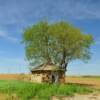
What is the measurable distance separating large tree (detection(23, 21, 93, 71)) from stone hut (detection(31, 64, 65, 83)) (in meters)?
3.62

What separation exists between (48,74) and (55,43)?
8.26m

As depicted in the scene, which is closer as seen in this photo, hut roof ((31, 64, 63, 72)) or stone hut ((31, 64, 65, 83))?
stone hut ((31, 64, 65, 83))

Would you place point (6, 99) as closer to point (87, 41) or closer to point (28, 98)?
point (28, 98)

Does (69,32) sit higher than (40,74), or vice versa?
(69,32)

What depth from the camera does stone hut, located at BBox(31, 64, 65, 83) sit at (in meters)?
62.8

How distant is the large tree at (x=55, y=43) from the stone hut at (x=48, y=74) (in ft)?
11.9

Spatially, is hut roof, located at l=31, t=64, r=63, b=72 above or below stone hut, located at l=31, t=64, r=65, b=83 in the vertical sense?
above

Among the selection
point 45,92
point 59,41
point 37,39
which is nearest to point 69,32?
point 59,41

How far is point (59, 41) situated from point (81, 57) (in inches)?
239

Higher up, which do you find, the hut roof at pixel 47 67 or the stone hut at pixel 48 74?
the hut roof at pixel 47 67

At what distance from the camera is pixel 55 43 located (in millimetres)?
68625

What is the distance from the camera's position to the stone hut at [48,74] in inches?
2472

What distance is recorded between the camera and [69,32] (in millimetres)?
67750

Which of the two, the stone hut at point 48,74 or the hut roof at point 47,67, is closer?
the stone hut at point 48,74
